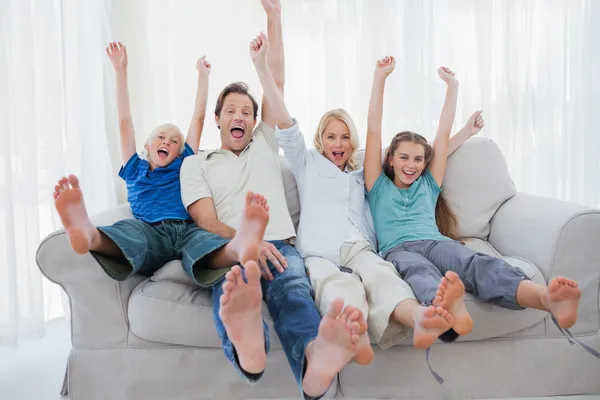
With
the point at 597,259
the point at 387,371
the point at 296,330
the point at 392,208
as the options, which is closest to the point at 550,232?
the point at 597,259

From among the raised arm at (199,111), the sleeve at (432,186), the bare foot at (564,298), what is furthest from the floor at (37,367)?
the raised arm at (199,111)

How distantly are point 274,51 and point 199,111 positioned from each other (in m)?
0.39

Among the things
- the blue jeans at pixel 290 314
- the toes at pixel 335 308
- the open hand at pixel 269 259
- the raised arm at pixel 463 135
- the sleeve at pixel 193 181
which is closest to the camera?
the toes at pixel 335 308

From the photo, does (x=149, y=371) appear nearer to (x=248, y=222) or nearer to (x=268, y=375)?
(x=268, y=375)

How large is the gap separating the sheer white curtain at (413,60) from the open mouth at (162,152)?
829 mm

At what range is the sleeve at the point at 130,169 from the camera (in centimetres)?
189

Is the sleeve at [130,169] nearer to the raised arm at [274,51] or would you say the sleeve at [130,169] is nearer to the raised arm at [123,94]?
the raised arm at [123,94]

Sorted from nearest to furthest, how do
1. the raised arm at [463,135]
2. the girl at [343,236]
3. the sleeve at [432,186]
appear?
the girl at [343,236] → the sleeve at [432,186] → the raised arm at [463,135]

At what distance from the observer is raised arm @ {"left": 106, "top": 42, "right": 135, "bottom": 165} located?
193cm

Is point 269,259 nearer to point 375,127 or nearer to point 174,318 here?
point 174,318

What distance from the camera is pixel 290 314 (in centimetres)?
131

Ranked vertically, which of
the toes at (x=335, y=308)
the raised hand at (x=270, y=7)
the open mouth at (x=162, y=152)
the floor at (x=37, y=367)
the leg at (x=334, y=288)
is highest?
the raised hand at (x=270, y=7)

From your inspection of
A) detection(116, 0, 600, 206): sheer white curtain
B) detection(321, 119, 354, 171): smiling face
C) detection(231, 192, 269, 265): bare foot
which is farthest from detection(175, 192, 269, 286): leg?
detection(116, 0, 600, 206): sheer white curtain

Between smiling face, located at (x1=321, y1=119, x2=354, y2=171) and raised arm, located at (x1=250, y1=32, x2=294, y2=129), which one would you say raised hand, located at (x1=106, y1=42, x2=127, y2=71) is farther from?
smiling face, located at (x1=321, y1=119, x2=354, y2=171)
